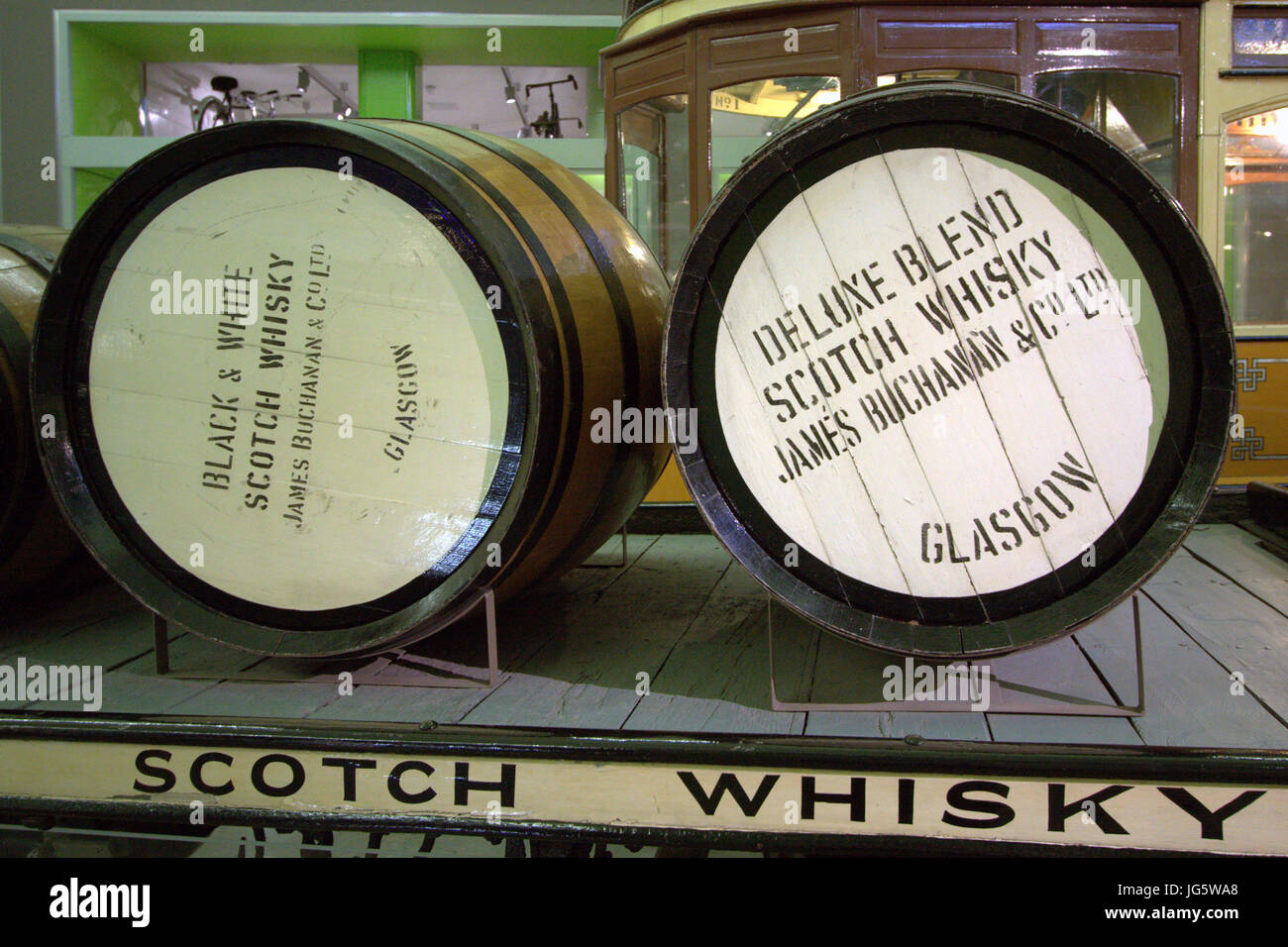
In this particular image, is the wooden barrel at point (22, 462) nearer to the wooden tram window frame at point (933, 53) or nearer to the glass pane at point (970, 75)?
the wooden tram window frame at point (933, 53)

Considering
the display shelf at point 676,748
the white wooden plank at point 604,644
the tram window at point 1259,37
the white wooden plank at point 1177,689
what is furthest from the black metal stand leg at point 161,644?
the tram window at point 1259,37

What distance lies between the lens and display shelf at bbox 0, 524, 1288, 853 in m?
1.38

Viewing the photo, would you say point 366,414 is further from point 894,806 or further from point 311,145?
point 894,806

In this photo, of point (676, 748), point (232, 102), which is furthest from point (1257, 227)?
point (232, 102)

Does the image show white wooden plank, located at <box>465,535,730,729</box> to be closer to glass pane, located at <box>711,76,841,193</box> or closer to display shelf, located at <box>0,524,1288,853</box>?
display shelf, located at <box>0,524,1288,853</box>

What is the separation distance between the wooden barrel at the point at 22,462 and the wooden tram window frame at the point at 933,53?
235 centimetres

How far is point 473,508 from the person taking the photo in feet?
5.35

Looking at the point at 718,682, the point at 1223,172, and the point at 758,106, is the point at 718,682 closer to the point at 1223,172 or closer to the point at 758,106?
the point at 758,106

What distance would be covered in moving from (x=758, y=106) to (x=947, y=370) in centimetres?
260

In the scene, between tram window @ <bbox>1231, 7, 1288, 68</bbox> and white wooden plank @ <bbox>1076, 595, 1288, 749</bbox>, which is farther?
tram window @ <bbox>1231, 7, 1288, 68</bbox>

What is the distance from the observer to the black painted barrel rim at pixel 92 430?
157 cm

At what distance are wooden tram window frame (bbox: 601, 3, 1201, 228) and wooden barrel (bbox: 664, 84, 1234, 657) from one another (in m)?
2.32

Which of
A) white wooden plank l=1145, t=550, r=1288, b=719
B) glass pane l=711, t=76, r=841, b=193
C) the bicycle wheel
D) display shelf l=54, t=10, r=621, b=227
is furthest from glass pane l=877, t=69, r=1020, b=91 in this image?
the bicycle wheel
